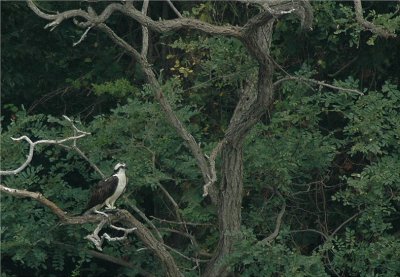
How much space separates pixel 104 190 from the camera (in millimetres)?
11258

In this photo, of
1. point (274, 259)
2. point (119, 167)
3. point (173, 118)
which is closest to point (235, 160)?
point (173, 118)

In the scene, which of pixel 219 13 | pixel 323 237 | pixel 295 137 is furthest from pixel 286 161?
pixel 219 13

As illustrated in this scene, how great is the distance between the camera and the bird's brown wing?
11250 millimetres

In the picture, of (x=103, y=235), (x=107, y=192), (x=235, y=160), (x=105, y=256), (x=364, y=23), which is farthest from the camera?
(x=105, y=256)

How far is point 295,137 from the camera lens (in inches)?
462

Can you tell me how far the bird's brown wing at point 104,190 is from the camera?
36.9ft

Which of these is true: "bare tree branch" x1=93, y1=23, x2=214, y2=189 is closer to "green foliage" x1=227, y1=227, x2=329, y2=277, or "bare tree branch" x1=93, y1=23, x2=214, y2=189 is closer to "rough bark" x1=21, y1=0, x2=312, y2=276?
"rough bark" x1=21, y1=0, x2=312, y2=276

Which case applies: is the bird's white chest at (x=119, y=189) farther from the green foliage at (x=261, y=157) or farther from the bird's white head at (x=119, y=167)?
the green foliage at (x=261, y=157)

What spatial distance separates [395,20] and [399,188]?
4.95 feet

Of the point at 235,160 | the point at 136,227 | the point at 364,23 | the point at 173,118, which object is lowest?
the point at 136,227

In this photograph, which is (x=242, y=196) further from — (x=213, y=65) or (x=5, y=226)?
(x=5, y=226)

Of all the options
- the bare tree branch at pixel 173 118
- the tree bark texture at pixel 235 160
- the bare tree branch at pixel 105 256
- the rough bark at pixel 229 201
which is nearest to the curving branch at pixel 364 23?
the tree bark texture at pixel 235 160

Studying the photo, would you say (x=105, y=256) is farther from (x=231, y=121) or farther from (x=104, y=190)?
(x=231, y=121)

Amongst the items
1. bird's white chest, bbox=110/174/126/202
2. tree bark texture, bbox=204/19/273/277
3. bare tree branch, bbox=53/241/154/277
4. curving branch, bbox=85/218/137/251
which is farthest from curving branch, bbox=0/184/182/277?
bare tree branch, bbox=53/241/154/277
